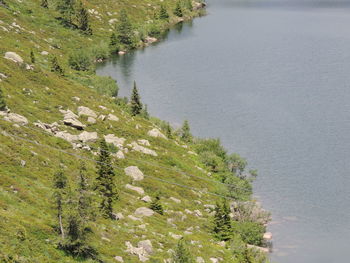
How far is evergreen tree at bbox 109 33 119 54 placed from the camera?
182 metres

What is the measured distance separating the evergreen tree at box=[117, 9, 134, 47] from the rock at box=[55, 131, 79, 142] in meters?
111

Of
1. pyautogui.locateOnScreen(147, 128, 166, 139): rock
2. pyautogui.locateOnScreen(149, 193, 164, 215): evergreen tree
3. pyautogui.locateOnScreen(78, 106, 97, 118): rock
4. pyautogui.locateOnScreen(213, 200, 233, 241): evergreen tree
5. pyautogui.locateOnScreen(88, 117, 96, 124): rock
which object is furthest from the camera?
pyautogui.locateOnScreen(147, 128, 166, 139): rock

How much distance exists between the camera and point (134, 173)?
8175cm

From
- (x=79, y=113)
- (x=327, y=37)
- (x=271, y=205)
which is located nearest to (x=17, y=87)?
(x=79, y=113)

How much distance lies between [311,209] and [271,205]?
667 cm

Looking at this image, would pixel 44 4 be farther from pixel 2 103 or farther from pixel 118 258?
pixel 118 258

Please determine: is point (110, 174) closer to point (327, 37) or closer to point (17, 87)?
point (17, 87)

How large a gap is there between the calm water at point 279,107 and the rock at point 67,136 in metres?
33.6

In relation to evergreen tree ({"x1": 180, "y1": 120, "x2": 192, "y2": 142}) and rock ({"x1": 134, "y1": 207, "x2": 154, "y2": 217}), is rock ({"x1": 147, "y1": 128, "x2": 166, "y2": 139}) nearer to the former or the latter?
evergreen tree ({"x1": 180, "y1": 120, "x2": 192, "y2": 142})

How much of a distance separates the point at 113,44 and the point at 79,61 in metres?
40.9

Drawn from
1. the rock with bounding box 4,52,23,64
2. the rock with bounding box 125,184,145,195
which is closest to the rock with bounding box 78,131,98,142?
the rock with bounding box 125,184,145,195

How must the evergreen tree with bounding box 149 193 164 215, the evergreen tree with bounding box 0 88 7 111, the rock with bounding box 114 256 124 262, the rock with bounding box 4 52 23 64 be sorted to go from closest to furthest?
the rock with bounding box 114 256 124 262
the evergreen tree with bounding box 149 193 164 215
the evergreen tree with bounding box 0 88 7 111
the rock with bounding box 4 52 23 64

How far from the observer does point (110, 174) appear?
65500 mm

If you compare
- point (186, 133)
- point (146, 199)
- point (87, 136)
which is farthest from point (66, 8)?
point (146, 199)
